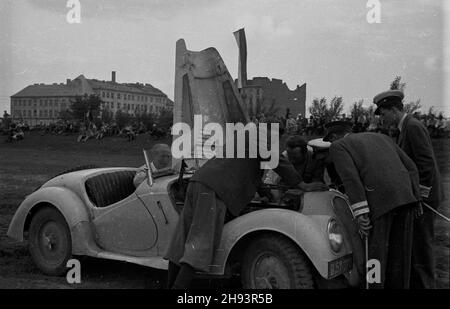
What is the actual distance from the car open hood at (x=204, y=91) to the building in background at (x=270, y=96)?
135mm

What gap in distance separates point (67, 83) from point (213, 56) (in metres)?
1.64

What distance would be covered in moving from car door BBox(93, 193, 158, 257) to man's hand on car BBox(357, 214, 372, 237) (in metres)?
1.69

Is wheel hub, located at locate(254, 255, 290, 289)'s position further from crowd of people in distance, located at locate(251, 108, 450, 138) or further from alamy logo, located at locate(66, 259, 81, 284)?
alamy logo, located at locate(66, 259, 81, 284)

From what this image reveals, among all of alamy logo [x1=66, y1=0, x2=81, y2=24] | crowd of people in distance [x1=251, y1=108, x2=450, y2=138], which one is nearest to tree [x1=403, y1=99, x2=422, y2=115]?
crowd of people in distance [x1=251, y1=108, x2=450, y2=138]

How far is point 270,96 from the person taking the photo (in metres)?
4.98

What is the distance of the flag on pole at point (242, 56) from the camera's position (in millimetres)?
4617

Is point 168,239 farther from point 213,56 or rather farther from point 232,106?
point 213,56

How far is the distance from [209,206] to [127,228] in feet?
3.68

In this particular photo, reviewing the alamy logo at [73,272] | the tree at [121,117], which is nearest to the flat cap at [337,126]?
the alamy logo at [73,272]

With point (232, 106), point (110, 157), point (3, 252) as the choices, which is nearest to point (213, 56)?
point (232, 106)

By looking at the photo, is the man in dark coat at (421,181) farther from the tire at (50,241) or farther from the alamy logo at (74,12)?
the tire at (50,241)

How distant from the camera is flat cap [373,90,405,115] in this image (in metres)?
4.17

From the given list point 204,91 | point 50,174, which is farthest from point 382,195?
point 50,174
